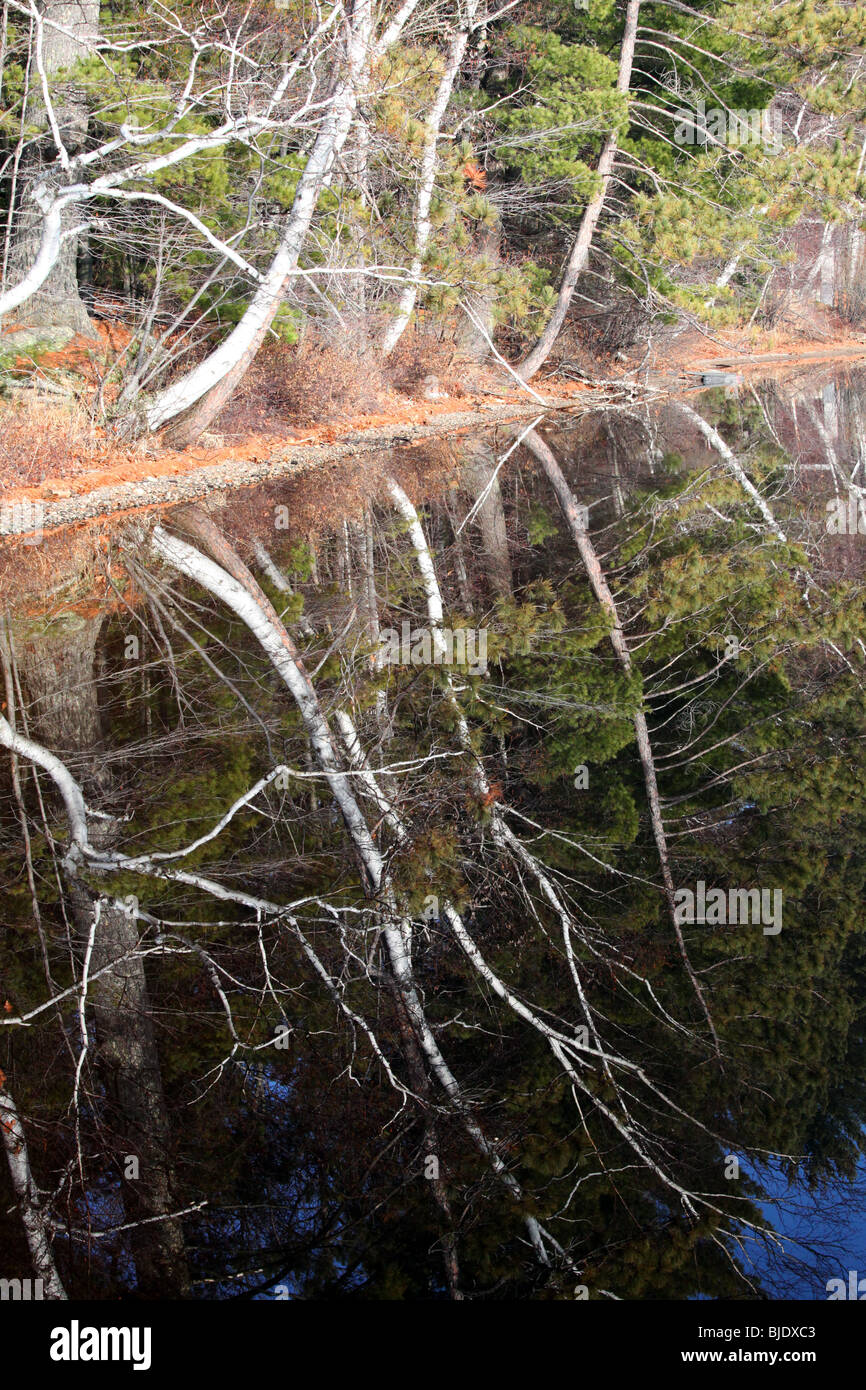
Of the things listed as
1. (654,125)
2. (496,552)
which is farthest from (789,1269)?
(654,125)

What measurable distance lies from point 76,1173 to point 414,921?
1.85 metres

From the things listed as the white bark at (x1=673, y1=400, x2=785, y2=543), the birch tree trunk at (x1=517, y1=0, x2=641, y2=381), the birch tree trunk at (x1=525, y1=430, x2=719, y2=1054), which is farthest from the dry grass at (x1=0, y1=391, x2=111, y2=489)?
the birch tree trunk at (x1=517, y1=0, x2=641, y2=381)

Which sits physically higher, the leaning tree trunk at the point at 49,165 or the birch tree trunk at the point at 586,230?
the birch tree trunk at the point at 586,230

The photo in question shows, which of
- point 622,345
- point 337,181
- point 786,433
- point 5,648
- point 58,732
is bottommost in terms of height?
point 58,732

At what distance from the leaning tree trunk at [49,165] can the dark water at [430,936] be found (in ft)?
18.3

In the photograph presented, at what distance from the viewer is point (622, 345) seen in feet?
84.1

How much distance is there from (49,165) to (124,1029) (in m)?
12.2

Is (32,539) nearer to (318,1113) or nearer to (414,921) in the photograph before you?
(414,921)

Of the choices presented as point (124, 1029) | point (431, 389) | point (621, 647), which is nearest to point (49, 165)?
point (431, 389)

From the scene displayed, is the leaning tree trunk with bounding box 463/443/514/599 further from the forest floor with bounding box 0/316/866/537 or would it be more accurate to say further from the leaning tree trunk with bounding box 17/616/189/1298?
the leaning tree trunk with bounding box 17/616/189/1298

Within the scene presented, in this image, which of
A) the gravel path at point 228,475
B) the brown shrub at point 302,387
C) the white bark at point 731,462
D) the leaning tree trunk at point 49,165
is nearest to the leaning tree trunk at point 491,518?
the gravel path at point 228,475

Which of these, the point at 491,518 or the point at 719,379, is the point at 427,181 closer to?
the point at 491,518

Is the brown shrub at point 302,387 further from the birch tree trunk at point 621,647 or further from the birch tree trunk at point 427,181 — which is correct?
the birch tree trunk at point 621,647

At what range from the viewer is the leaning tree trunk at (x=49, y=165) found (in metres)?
13.7
